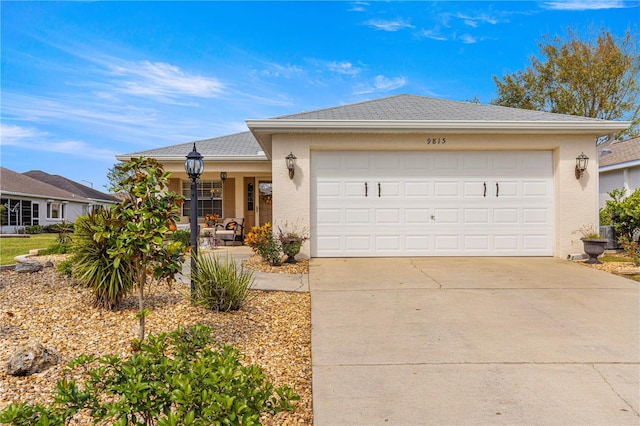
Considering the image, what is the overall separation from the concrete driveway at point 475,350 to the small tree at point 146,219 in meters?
1.73

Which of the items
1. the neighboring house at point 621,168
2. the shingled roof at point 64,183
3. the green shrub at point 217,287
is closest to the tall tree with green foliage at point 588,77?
the neighboring house at point 621,168

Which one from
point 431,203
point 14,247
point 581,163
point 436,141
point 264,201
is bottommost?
point 14,247

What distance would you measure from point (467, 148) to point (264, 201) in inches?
314

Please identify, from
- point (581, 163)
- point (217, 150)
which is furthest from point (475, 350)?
point (217, 150)

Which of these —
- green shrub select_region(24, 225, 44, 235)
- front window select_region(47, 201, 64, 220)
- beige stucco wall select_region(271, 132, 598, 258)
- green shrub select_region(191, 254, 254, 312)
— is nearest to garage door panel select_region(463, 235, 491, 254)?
beige stucco wall select_region(271, 132, 598, 258)

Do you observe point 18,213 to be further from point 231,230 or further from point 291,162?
point 291,162

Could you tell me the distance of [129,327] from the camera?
4.42 metres

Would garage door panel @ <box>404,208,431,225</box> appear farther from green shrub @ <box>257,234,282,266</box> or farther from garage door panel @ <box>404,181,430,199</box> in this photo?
green shrub @ <box>257,234,282,266</box>

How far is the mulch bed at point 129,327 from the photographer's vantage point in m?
3.19

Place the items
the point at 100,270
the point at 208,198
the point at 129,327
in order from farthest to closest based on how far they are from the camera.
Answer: the point at 208,198
the point at 100,270
the point at 129,327

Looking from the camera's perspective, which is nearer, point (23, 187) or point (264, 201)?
point (264, 201)

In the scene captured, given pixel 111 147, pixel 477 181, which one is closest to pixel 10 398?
pixel 477 181

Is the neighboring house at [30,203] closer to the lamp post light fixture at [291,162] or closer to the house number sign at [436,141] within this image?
the lamp post light fixture at [291,162]

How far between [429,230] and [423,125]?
248cm
